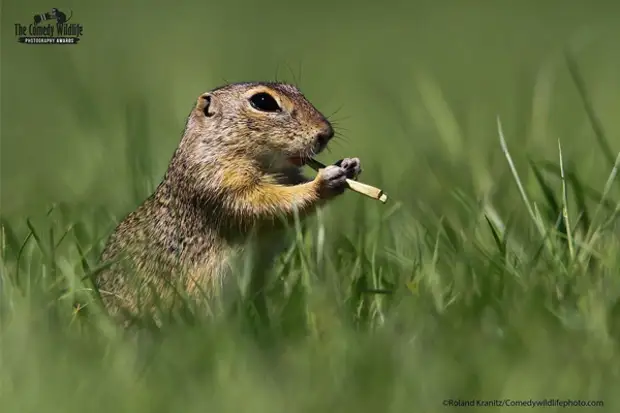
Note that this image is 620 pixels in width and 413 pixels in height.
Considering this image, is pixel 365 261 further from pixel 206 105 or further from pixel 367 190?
pixel 206 105

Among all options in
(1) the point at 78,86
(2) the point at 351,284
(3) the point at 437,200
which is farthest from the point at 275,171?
(1) the point at 78,86

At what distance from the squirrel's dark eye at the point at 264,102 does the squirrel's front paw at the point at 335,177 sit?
0.47 meters

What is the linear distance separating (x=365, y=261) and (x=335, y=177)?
0.38 metres

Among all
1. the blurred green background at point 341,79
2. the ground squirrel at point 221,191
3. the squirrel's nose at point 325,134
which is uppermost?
the squirrel's nose at point 325,134

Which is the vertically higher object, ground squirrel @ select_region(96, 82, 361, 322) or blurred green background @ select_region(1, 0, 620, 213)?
ground squirrel @ select_region(96, 82, 361, 322)

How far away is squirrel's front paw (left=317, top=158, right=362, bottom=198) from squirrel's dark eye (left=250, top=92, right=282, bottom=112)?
473 millimetres

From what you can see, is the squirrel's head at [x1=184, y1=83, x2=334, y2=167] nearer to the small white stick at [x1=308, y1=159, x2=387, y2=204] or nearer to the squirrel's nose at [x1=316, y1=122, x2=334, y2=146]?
the squirrel's nose at [x1=316, y1=122, x2=334, y2=146]

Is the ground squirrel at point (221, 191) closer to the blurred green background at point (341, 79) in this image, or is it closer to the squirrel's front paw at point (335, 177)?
the squirrel's front paw at point (335, 177)

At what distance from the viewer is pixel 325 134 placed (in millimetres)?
5035

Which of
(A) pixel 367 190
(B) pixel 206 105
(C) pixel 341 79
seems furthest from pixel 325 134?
(C) pixel 341 79

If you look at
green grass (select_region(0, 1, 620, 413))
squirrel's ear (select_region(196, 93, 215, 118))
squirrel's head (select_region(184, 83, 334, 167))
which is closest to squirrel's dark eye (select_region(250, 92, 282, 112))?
squirrel's head (select_region(184, 83, 334, 167))

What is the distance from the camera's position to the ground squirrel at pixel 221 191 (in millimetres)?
4789

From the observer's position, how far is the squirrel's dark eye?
512 centimetres

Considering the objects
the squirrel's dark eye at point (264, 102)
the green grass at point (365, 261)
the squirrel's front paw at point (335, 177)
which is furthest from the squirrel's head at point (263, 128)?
the green grass at point (365, 261)
